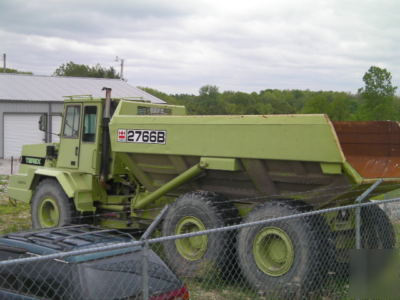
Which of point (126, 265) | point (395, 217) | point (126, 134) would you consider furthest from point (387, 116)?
point (126, 265)

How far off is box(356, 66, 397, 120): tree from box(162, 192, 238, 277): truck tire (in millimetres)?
18463

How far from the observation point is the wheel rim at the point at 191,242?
787cm

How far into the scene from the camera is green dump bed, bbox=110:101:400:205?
6770 mm

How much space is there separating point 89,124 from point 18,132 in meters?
21.5

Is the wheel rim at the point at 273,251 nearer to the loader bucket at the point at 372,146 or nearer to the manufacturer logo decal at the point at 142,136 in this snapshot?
the loader bucket at the point at 372,146

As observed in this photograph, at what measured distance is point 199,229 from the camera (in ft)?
26.1

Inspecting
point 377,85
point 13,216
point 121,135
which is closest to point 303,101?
point 377,85

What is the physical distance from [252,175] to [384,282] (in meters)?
2.32

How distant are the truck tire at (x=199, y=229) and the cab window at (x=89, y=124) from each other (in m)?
2.70

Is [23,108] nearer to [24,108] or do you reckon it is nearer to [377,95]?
[24,108]

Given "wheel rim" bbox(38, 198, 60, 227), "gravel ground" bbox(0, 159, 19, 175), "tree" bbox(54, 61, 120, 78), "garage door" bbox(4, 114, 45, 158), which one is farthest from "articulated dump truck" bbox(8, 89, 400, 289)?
"tree" bbox(54, 61, 120, 78)

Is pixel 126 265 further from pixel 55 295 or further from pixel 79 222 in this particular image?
pixel 79 222

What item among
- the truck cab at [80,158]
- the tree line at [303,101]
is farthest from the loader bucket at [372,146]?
the tree line at [303,101]

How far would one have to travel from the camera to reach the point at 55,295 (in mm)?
4547
